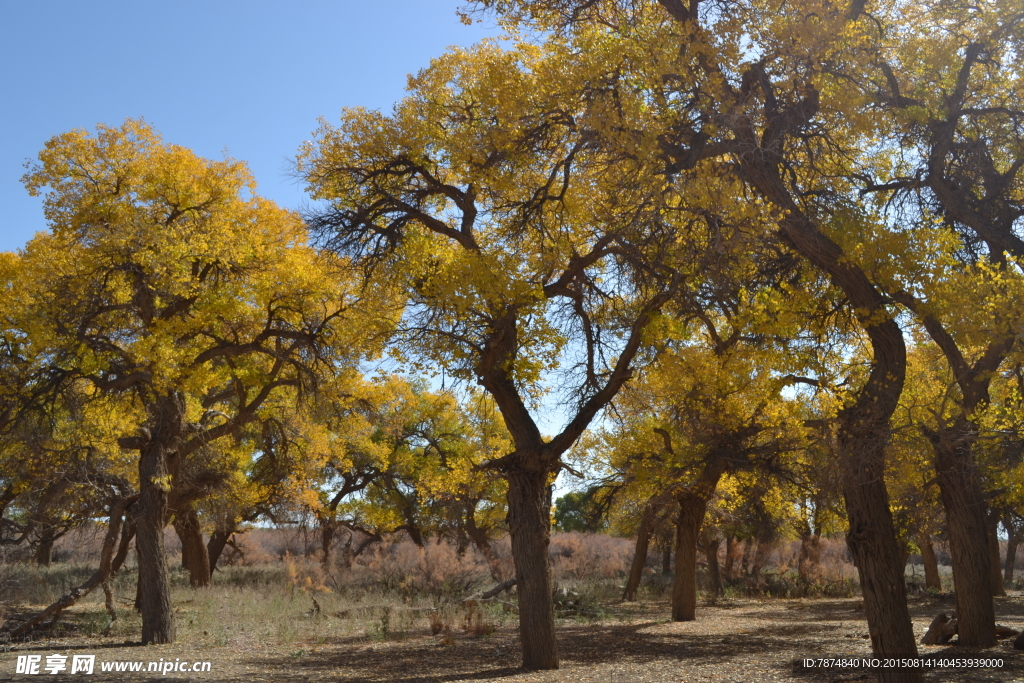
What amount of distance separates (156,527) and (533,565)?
23.4 ft

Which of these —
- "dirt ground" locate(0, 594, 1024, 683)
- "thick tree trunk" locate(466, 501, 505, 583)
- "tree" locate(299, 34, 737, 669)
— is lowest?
"dirt ground" locate(0, 594, 1024, 683)

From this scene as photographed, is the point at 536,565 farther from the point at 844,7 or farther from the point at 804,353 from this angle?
the point at 844,7

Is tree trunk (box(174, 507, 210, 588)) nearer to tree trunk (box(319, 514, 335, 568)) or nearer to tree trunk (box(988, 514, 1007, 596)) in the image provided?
tree trunk (box(319, 514, 335, 568))

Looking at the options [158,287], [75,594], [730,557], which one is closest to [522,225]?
[158,287]

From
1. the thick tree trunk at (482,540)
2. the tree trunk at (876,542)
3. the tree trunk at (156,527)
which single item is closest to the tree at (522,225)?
the tree trunk at (876,542)

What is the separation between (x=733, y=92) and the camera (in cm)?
823

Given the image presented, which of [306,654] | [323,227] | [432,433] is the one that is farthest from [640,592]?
[323,227]

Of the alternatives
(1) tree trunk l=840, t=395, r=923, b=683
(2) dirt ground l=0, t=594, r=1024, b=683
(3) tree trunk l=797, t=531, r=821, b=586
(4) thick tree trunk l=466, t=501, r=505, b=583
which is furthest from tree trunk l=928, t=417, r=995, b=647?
(3) tree trunk l=797, t=531, r=821, b=586

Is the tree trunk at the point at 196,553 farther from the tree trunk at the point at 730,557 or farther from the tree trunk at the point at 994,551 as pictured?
the tree trunk at the point at 994,551

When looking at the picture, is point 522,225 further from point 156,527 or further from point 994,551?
point 994,551

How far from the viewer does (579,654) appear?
11625 millimetres

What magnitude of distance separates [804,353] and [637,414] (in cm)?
562

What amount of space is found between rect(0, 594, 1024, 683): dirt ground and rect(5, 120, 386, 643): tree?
2.15m

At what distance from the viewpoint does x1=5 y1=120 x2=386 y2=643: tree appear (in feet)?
41.0
